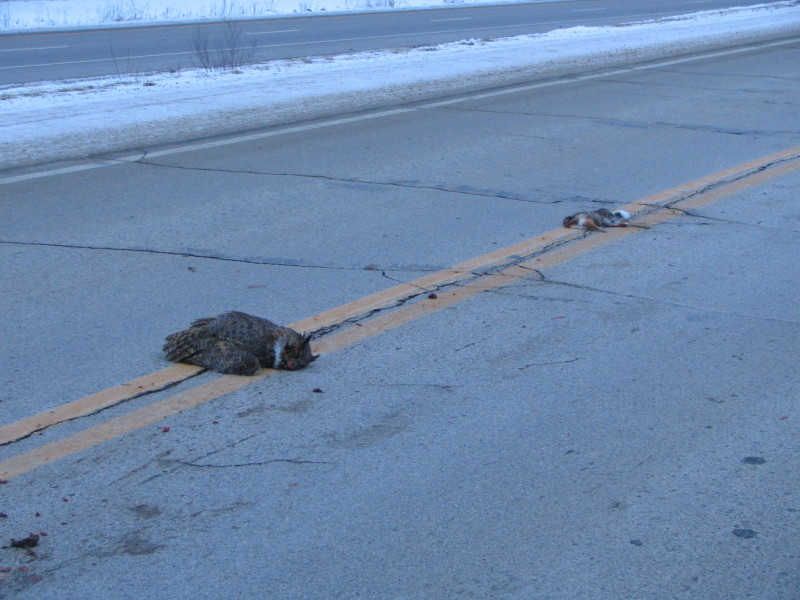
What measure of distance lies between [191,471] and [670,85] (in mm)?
12567

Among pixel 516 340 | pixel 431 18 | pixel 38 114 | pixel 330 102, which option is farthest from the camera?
pixel 431 18

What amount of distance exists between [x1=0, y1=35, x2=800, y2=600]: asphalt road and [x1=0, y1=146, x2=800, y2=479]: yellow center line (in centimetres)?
2

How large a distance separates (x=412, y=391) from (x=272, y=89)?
9064 mm

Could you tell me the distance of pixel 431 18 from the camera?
30.4 m

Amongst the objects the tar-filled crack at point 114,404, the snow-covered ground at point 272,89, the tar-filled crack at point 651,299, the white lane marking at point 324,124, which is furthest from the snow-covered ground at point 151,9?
the tar-filled crack at point 114,404

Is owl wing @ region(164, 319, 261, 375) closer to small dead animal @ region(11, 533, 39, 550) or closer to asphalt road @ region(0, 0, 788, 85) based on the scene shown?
small dead animal @ region(11, 533, 39, 550)

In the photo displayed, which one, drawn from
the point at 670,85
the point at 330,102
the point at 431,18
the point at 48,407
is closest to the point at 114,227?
the point at 48,407

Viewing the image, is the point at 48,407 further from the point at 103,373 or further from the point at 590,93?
the point at 590,93

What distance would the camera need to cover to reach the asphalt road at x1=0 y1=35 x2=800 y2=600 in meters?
3.37

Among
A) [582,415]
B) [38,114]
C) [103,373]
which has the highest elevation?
[38,114]

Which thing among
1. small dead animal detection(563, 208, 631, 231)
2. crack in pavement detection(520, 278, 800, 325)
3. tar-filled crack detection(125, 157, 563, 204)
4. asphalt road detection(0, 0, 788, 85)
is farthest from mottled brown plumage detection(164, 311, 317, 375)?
asphalt road detection(0, 0, 788, 85)

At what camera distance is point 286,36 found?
982 inches

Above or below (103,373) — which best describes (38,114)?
above

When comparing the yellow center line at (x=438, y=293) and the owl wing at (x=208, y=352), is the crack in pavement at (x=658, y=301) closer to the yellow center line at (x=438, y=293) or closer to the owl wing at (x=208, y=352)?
the yellow center line at (x=438, y=293)
